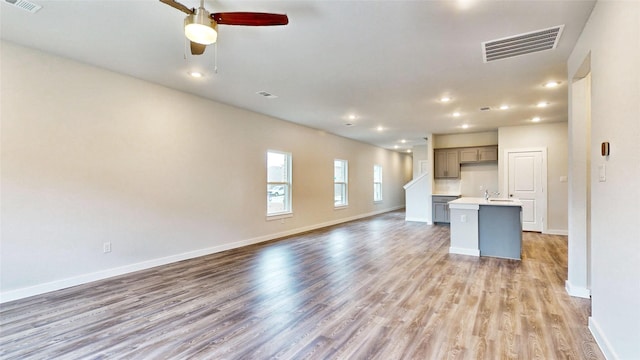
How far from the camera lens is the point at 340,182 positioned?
9055 millimetres

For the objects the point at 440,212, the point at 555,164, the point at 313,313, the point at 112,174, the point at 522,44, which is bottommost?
the point at 313,313

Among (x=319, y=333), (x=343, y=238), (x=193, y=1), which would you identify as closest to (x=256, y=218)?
(x=343, y=238)

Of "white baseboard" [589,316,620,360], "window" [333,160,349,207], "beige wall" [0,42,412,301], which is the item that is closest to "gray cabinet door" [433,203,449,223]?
"window" [333,160,349,207]

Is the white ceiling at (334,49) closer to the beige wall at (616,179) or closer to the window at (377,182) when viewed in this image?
the beige wall at (616,179)

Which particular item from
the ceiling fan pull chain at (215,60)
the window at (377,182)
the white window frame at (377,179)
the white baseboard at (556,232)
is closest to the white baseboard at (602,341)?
the ceiling fan pull chain at (215,60)

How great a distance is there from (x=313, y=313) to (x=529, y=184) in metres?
6.76

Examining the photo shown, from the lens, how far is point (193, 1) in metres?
2.38

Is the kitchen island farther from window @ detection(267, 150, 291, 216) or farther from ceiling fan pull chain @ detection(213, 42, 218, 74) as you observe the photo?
ceiling fan pull chain @ detection(213, 42, 218, 74)

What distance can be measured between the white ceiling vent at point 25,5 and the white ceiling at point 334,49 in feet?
0.20

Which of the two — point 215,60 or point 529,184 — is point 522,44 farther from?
point 529,184

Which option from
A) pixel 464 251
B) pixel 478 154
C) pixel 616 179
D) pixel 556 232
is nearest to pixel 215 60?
pixel 616 179

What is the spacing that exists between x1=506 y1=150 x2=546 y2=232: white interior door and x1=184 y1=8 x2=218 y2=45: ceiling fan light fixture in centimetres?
753

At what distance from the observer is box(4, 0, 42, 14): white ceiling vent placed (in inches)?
94.6

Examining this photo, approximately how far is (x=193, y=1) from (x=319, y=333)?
2851mm
